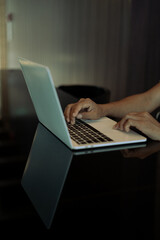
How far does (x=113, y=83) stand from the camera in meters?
3.91

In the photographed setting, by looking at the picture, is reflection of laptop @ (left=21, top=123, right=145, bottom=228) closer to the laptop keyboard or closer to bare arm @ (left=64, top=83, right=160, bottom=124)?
the laptop keyboard

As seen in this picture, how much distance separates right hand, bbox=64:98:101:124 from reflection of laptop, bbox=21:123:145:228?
0.43ft

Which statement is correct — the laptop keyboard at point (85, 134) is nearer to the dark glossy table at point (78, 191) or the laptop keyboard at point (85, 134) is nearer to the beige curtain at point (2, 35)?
the dark glossy table at point (78, 191)

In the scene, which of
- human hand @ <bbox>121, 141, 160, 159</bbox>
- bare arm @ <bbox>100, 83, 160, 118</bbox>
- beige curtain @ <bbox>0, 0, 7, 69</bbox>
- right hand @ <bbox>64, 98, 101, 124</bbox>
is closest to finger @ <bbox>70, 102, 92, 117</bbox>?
right hand @ <bbox>64, 98, 101, 124</bbox>

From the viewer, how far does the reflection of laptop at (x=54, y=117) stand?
3.16 ft

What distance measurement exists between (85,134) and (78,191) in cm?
39

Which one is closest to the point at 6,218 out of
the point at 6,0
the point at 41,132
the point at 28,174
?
the point at 28,174

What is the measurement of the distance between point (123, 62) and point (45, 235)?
11.2ft

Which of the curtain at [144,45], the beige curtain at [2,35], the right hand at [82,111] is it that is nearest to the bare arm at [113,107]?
the right hand at [82,111]

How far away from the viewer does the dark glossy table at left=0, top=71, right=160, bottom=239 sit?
0.62m

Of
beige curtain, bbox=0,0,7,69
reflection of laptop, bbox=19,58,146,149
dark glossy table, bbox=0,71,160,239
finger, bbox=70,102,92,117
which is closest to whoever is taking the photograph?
dark glossy table, bbox=0,71,160,239

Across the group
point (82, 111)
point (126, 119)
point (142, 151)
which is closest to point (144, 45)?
point (82, 111)

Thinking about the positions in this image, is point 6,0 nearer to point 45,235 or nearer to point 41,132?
point 41,132

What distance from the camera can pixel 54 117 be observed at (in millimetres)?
1046
